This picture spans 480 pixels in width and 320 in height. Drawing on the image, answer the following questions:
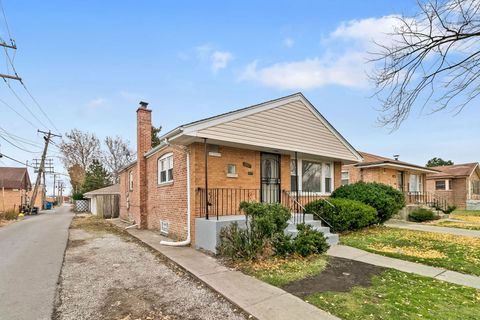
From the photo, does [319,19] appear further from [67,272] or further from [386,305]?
[67,272]

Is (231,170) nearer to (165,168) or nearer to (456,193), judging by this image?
(165,168)

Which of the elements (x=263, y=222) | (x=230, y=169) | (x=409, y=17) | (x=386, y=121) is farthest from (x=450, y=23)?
(x=230, y=169)

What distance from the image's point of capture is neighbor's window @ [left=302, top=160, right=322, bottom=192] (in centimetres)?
1187

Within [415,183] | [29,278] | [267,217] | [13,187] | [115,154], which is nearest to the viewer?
[29,278]

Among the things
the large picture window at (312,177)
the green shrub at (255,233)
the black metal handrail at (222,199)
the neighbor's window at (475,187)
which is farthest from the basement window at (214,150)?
the neighbor's window at (475,187)

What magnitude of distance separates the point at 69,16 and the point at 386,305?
13183 mm

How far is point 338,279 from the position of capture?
17.5 feet

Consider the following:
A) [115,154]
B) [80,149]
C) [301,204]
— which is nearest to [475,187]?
[301,204]

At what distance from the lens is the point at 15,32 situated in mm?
16562

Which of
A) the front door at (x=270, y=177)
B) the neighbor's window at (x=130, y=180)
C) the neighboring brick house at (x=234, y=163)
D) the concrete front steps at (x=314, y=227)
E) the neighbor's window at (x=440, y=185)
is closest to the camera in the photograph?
the concrete front steps at (x=314, y=227)

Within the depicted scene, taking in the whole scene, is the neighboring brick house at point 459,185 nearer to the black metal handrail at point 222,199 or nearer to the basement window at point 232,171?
the black metal handrail at point 222,199

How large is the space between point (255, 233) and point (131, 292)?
2826 mm

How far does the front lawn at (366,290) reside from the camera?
3.88m

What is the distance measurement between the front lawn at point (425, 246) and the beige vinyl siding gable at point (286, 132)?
11.3 feet
